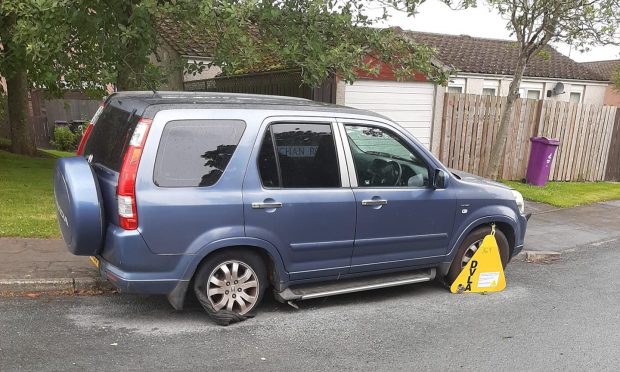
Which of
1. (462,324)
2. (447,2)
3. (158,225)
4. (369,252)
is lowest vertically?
(462,324)

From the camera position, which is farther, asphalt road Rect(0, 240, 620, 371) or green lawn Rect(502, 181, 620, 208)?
green lawn Rect(502, 181, 620, 208)

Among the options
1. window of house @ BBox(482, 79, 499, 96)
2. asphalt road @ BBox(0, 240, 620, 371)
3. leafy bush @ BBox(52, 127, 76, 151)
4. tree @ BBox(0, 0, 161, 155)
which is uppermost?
tree @ BBox(0, 0, 161, 155)

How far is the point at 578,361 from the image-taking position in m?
4.00

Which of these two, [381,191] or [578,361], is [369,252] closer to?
[381,191]

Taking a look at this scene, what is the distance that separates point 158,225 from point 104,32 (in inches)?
161

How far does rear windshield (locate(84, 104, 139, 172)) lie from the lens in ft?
13.1

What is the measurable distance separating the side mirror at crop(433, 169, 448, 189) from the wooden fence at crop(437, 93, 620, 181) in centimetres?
698

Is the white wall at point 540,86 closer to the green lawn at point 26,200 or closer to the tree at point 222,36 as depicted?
the tree at point 222,36

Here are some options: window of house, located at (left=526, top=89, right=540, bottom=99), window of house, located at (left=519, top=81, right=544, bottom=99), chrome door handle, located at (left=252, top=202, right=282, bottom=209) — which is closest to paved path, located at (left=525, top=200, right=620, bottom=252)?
chrome door handle, located at (left=252, top=202, right=282, bottom=209)

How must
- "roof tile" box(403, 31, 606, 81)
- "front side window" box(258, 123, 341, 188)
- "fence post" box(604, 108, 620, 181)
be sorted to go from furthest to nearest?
1. "roof tile" box(403, 31, 606, 81)
2. "fence post" box(604, 108, 620, 181)
3. "front side window" box(258, 123, 341, 188)

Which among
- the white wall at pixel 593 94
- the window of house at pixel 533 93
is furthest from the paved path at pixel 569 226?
the white wall at pixel 593 94

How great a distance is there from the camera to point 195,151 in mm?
4039

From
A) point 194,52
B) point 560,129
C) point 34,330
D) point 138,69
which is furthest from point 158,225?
point 560,129

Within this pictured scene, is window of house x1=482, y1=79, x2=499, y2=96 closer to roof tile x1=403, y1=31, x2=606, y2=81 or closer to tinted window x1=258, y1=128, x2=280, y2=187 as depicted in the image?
roof tile x1=403, y1=31, x2=606, y2=81
